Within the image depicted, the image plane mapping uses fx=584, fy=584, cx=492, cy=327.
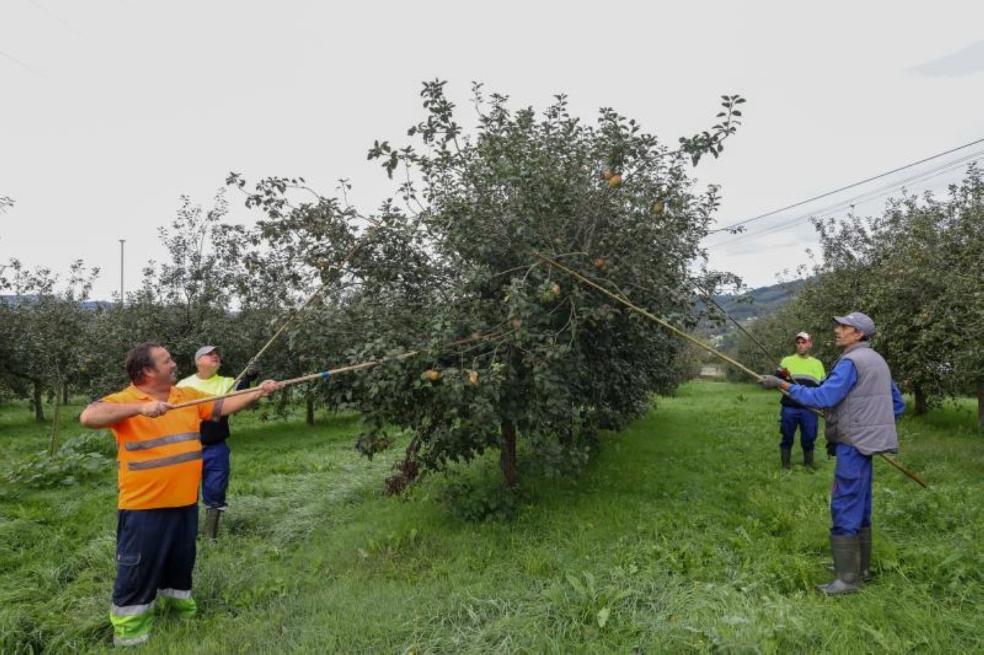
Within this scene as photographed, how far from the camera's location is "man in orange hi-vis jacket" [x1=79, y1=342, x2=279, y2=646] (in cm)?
367

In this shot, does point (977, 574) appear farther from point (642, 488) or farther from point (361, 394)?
point (361, 394)

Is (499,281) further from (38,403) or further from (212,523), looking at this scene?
(38,403)

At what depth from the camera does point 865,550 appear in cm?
414

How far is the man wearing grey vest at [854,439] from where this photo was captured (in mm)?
4000

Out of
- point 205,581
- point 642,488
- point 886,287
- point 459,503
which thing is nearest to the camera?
point 205,581

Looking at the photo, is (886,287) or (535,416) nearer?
(535,416)

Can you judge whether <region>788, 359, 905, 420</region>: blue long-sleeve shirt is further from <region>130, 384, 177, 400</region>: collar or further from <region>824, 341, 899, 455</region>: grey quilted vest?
<region>130, 384, 177, 400</region>: collar

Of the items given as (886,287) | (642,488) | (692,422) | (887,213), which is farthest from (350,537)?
(887,213)

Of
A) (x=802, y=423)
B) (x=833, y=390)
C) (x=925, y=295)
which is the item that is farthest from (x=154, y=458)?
(x=925, y=295)

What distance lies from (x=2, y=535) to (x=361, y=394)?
3809 millimetres

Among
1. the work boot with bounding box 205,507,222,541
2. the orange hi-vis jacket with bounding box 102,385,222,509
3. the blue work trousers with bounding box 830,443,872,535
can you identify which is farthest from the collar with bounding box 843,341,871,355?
the work boot with bounding box 205,507,222,541

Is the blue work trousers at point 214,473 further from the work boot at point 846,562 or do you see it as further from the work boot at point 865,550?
the work boot at point 865,550

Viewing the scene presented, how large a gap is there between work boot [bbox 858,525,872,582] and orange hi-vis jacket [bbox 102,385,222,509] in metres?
4.61

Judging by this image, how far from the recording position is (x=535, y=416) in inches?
183
